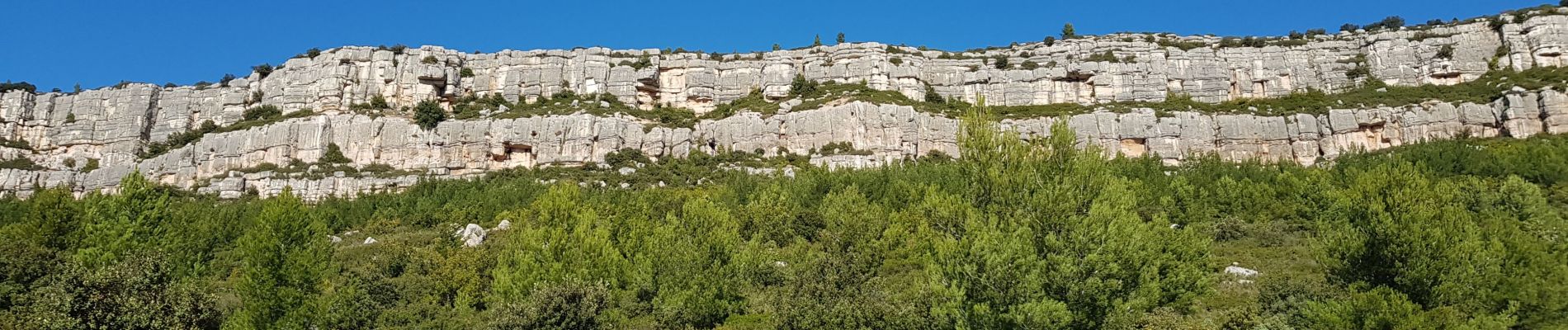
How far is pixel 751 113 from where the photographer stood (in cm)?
7744

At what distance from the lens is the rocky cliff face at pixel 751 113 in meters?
70.7

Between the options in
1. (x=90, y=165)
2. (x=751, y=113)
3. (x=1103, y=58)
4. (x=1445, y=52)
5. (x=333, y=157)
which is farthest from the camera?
(x=1103, y=58)

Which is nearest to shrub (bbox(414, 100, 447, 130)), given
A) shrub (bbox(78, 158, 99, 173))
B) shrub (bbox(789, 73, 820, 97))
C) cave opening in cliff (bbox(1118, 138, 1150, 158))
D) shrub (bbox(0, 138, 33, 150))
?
shrub (bbox(78, 158, 99, 173))

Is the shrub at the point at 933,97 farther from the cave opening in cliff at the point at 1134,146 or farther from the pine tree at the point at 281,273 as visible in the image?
the pine tree at the point at 281,273

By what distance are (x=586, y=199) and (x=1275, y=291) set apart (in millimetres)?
36499

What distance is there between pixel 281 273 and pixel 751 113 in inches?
1884

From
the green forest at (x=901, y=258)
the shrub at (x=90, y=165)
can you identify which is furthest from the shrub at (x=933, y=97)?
the shrub at (x=90, y=165)

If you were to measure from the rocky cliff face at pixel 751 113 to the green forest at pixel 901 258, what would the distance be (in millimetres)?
15101

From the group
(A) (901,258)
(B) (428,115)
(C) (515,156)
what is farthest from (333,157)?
(A) (901,258)

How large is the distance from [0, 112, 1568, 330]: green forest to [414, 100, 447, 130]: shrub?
20.3 m

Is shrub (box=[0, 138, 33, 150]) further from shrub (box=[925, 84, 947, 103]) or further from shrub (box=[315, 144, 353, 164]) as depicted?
shrub (box=[925, 84, 947, 103])

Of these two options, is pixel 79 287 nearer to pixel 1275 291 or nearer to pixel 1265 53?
pixel 1275 291

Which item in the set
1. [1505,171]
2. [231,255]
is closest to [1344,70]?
[1505,171]

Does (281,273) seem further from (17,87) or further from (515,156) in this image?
(17,87)
